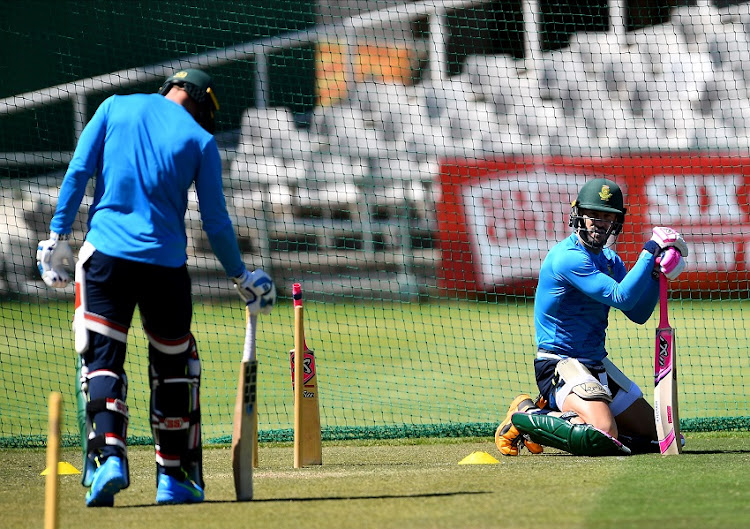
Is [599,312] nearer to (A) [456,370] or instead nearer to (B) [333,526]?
(B) [333,526]

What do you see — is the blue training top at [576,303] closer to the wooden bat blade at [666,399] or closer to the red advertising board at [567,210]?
the wooden bat blade at [666,399]

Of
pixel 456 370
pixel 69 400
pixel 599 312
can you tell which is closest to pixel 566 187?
pixel 456 370

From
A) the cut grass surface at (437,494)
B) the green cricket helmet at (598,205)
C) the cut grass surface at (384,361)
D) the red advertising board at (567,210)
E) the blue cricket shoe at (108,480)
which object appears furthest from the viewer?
the red advertising board at (567,210)

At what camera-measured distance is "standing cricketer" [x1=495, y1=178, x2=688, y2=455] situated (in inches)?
256

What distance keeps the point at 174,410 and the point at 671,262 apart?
→ 2.89m

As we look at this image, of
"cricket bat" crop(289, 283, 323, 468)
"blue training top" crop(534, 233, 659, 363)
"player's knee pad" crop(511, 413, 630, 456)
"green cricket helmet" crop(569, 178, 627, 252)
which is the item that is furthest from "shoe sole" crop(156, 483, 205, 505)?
"green cricket helmet" crop(569, 178, 627, 252)

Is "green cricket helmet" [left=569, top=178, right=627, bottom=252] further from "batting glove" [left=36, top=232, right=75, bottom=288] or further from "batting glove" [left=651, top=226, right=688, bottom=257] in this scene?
"batting glove" [left=36, top=232, right=75, bottom=288]

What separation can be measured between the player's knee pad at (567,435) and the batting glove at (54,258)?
2.74 m

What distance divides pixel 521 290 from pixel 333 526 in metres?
11.6

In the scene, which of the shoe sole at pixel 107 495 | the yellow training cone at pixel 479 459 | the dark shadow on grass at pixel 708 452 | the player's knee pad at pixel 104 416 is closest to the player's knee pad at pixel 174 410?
the player's knee pad at pixel 104 416

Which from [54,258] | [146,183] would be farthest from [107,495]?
[146,183]

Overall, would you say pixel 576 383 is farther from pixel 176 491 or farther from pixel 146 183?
pixel 146 183

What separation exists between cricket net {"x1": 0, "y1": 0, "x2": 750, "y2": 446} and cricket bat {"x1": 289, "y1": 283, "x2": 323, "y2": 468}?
1.34m

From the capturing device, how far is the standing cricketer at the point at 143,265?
5012 millimetres
